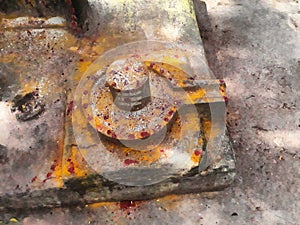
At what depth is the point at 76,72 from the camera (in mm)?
3098

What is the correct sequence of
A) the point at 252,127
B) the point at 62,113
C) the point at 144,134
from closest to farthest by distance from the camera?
the point at 144,134, the point at 62,113, the point at 252,127

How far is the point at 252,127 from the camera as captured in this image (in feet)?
10.2

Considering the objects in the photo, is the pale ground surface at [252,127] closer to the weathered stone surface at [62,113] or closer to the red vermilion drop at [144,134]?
the weathered stone surface at [62,113]

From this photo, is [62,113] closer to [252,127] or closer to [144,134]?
[144,134]

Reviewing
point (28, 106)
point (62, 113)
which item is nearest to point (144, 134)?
point (62, 113)

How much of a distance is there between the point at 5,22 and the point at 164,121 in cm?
192

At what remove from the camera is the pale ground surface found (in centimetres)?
265

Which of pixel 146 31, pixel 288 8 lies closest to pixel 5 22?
pixel 146 31

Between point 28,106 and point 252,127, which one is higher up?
Result: point 28,106

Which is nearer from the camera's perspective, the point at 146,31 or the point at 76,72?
the point at 76,72

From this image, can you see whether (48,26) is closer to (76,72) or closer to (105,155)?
(76,72)

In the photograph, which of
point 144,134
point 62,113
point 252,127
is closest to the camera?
point 144,134

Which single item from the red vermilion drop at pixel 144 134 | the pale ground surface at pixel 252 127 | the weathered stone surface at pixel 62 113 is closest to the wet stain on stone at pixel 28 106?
the weathered stone surface at pixel 62 113

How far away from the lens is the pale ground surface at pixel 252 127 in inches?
104
